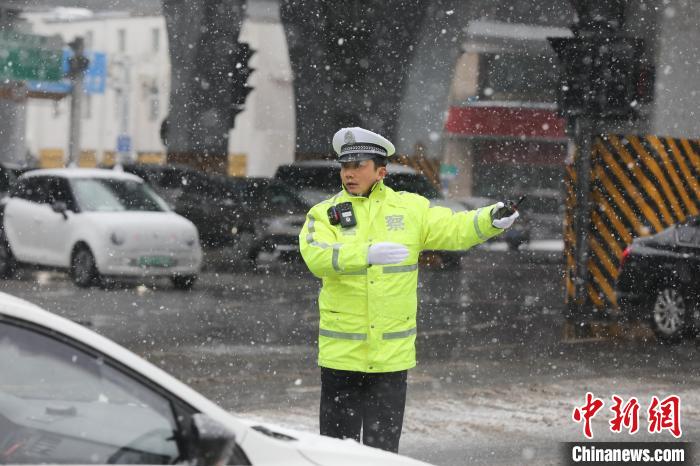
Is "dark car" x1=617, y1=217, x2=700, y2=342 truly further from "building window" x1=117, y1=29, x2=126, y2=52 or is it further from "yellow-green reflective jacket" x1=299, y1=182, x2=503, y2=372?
"yellow-green reflective jacket" x1=299, y1=182, x2=503, y2=372

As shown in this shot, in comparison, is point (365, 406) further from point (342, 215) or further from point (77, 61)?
point (77, 61)

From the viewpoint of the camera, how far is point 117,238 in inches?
576

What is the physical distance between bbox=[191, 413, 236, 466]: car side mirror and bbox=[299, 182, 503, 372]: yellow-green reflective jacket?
2.20 m

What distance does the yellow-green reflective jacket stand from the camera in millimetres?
5680

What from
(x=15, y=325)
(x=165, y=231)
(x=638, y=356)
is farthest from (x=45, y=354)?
(x=165, y=231)

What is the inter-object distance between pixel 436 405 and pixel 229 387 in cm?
150

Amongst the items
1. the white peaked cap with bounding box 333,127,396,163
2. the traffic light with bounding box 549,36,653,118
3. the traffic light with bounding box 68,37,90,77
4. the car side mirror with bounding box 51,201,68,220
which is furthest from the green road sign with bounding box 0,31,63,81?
the white peaked cap with bounding box 333,127,396,163

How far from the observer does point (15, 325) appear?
3.42m

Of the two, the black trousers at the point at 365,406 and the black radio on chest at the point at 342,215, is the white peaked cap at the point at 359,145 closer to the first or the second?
the black radio on chest at the point at 342,215

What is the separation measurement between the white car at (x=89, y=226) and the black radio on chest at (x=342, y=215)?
9.13 metres

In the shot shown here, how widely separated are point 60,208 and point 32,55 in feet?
5.63

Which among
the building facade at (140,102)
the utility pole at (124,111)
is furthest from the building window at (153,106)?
the utility pole at (124,111)

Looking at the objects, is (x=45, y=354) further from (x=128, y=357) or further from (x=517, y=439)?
(x=517, y=439)

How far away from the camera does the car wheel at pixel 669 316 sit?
13211 mm
